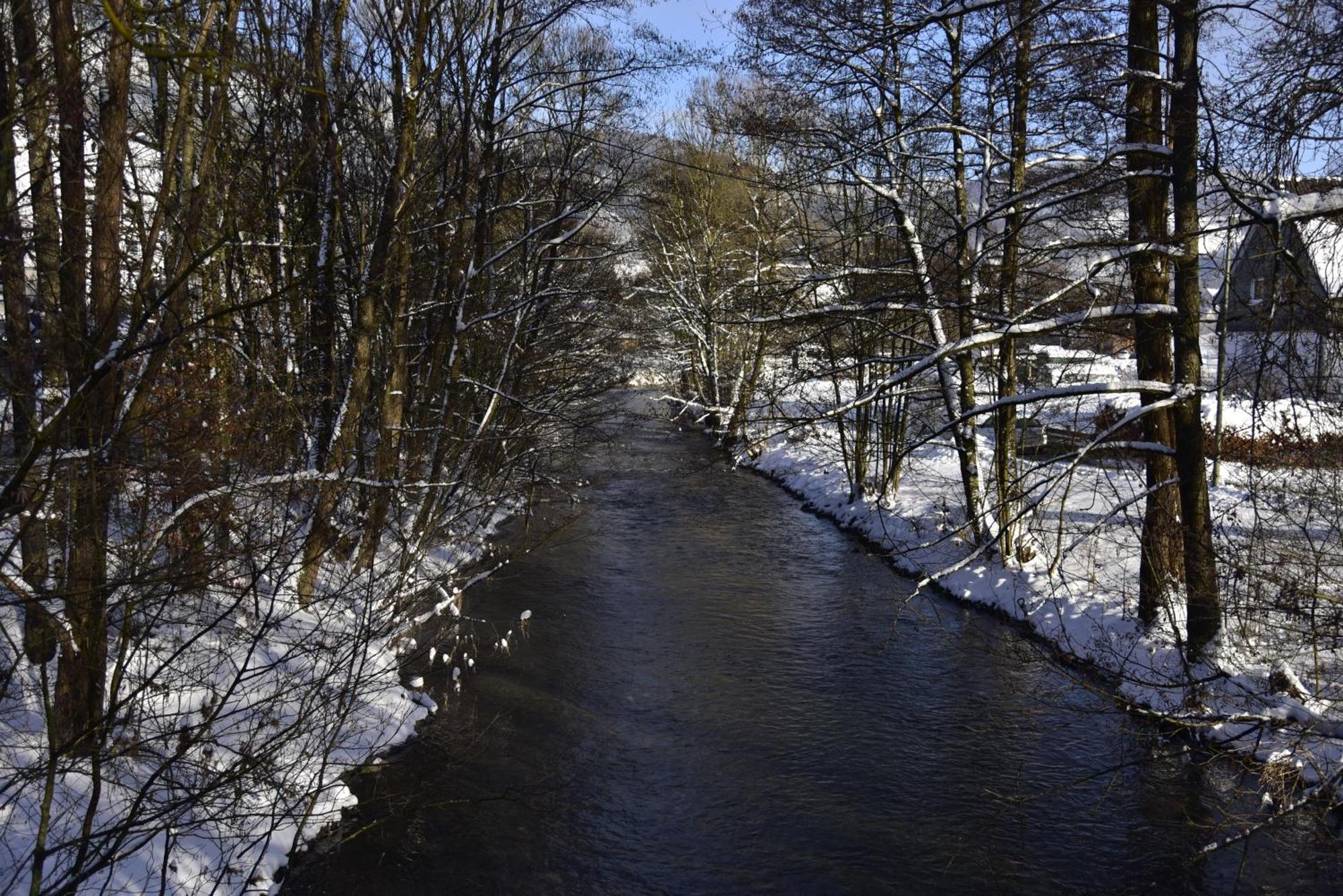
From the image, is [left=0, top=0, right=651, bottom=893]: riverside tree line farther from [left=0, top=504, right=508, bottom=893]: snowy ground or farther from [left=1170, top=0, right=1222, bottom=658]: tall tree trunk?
[left=1170, top=0, right=1222, bottom=658]: tall tree trunk

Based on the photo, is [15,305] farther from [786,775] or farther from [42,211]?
[786,775]

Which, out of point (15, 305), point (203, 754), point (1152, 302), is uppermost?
point (1152, 302)

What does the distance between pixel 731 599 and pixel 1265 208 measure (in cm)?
781

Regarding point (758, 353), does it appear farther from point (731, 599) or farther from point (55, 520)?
point (55, 520)

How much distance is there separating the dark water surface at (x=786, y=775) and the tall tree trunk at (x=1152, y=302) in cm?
141

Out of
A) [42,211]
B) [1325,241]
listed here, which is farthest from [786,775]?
[42,211]

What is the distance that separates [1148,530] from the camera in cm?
961

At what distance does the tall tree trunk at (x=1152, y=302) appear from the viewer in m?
8.77

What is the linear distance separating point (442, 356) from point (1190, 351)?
8412 mm

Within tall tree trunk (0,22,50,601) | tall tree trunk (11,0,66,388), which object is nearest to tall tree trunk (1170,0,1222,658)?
tall tree trunk (11,0,66,388)

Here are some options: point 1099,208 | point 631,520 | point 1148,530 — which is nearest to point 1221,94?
point 1099,208

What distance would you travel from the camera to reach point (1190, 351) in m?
7.64

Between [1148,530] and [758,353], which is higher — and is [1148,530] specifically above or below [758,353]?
below

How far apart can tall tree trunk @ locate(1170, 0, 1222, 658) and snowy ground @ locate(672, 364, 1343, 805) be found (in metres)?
0.20
